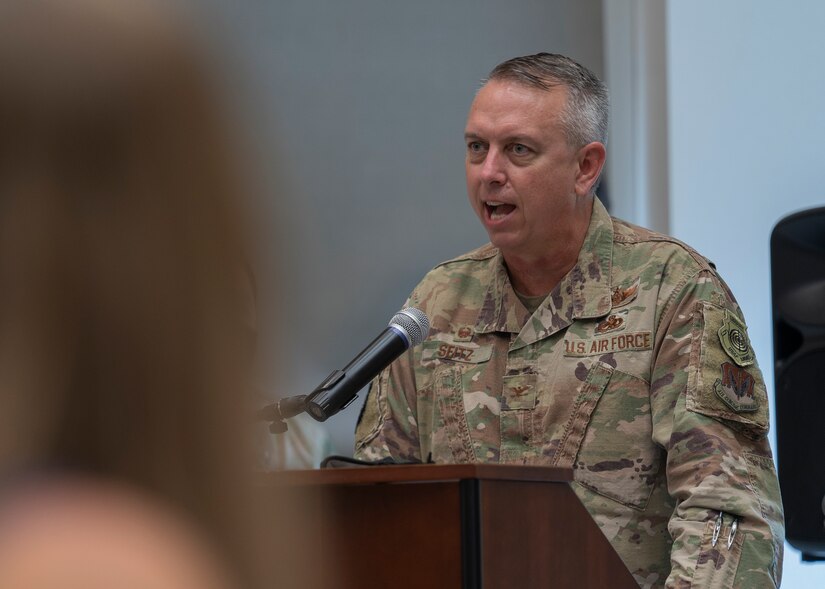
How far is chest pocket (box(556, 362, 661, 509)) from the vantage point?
227cm

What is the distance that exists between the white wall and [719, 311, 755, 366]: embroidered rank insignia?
4.11 feet

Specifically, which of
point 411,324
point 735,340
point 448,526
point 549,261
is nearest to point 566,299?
point 549,261

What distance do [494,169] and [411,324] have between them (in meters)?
0.71

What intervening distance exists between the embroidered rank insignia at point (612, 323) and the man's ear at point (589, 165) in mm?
303

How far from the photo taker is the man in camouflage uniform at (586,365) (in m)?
2.13

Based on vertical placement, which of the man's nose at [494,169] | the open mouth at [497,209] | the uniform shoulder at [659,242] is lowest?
the uniform shoulder at [659,242]

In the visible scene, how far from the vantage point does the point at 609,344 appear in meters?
2.36

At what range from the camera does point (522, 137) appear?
2.52 metres

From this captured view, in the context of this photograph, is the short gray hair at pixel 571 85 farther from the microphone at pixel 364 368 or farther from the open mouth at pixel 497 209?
the microphone at pixel 364 368

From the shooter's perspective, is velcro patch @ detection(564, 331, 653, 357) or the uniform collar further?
the uniform collar

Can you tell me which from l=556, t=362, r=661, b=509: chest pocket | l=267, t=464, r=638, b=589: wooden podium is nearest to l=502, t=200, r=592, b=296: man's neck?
l=556, t=362, r=661, b=509: chest pocket

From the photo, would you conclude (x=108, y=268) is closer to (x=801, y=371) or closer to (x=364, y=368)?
(x=364, y=368)

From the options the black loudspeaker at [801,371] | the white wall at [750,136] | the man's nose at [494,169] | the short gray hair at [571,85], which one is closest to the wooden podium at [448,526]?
the man's nose at [494,169]

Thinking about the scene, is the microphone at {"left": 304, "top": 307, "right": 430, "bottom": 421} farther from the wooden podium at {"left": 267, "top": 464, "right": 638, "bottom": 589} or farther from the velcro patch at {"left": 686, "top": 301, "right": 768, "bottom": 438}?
the velcro patch at {"left": 686, "top": 301, "right": 768, "bottom": 438}
